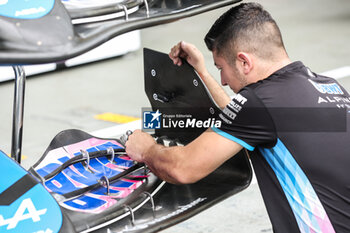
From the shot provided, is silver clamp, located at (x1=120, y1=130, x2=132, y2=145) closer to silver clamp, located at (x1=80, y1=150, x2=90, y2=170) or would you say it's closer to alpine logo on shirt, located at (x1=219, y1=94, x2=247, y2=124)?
silver clamp, located at (x1=80, y1=150, x2=90, y2=170)

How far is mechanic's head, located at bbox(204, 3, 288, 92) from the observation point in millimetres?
1719

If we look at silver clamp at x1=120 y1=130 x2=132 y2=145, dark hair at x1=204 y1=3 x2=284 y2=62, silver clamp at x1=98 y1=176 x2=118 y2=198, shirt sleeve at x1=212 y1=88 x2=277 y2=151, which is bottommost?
silver clamp at x1=98 y1=176 x2=118 y2=198

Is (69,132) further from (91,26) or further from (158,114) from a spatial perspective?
(91,26)

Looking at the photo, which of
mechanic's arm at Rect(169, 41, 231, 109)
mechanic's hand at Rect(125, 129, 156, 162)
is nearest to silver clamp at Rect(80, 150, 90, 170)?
mechanic's hand at Rect(125, 129, 156, 162)

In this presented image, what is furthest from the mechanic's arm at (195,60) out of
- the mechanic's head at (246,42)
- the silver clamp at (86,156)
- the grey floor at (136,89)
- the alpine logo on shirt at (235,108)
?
the grey floor at (136,89)

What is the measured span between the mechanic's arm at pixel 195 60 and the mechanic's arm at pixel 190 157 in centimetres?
28

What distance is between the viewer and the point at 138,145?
178cm

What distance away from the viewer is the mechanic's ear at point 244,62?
171cm

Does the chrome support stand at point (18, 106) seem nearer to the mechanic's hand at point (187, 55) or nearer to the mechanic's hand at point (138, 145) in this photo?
the mechanic's hand at point (138, 145)

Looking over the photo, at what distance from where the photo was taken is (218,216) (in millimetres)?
2832

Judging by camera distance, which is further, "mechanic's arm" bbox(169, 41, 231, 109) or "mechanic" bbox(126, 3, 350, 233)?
"mechanic's arm" bbox(169, 41, 231, 109)

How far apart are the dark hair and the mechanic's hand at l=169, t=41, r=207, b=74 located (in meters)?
0.13

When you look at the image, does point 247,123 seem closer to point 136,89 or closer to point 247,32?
point 247,32

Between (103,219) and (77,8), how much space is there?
0.54m
